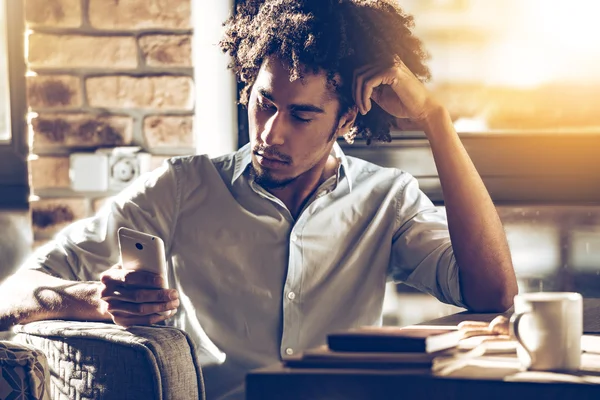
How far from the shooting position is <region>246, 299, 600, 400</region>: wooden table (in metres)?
0.85

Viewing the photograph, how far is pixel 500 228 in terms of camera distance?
1.62m

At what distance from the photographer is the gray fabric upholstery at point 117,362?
1.25 meters

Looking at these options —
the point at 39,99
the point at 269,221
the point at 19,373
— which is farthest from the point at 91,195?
the point at 19,373

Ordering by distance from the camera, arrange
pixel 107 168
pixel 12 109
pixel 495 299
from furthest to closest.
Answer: pixel 12 109, pixel 107 168, pixel 495 299

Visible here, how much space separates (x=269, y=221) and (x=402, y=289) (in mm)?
728

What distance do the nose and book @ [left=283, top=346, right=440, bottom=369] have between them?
75 centimetres

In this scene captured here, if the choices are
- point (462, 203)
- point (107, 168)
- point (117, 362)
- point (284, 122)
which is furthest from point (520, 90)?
point (117, 362)

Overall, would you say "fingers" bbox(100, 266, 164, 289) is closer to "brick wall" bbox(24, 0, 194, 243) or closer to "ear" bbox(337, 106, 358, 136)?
"ear" bbox(337, 106, 358, 136)

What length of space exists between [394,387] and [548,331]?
0.65 ft

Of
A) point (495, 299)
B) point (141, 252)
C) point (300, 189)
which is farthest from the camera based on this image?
point (300, 189)

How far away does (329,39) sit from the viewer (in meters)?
1.68

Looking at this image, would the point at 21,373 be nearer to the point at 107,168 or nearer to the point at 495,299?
the point at 495,299

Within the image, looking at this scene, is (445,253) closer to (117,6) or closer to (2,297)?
(2,297)

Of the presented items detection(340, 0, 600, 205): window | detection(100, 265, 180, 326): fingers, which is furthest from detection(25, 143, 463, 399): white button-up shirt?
detection(340, 0, 600, 205): window
